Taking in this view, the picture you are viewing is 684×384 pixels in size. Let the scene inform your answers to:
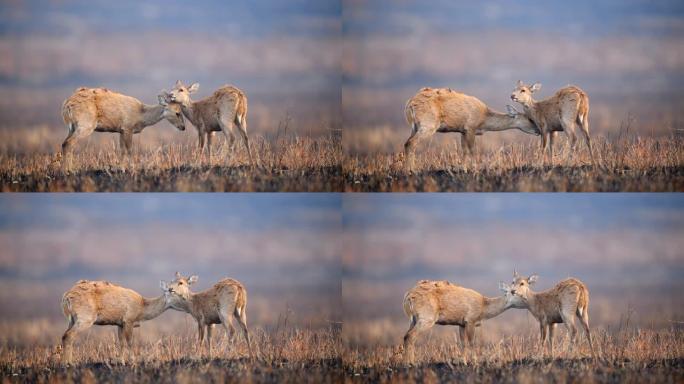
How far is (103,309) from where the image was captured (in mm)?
6379

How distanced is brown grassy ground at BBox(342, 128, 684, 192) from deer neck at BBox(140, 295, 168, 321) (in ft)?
4.23

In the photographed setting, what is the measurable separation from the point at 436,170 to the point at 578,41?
3.61 feet

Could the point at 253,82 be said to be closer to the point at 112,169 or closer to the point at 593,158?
the point at 112,169

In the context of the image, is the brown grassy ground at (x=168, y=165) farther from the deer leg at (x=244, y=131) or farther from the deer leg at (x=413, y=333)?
the deer leg at (x=413, y=333)

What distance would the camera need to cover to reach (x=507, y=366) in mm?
6512

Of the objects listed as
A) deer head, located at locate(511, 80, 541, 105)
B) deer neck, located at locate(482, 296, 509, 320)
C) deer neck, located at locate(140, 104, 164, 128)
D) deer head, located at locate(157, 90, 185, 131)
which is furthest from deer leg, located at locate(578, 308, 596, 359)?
deer neck, located at locate(140, 104, 164, 128)

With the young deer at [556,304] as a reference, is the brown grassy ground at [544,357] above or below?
below

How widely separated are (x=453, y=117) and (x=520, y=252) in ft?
2.84

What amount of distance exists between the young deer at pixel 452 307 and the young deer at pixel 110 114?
1719mm

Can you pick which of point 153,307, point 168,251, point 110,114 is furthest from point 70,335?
point 110,114

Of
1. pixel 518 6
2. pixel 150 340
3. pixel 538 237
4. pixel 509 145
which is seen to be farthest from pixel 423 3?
pixel 150 340

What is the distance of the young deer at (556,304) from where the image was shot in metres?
6.46

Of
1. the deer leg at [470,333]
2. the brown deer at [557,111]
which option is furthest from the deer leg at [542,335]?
the brown deer at [557,111]

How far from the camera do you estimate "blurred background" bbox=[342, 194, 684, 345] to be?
6.53m
